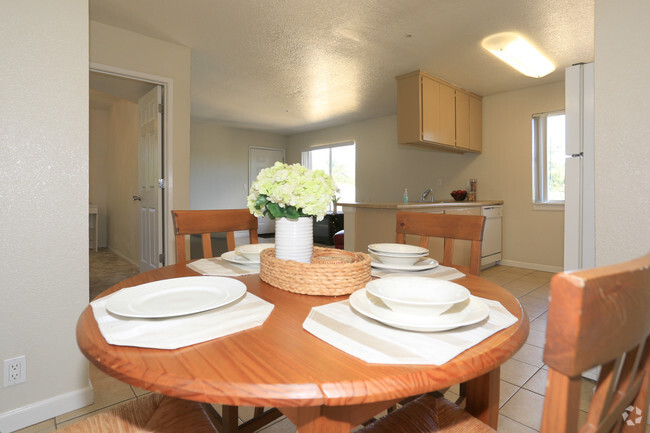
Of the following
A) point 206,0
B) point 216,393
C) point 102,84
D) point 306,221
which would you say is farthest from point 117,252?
point 216,393

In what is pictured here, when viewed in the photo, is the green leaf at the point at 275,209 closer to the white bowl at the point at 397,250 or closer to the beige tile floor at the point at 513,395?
the white bowl at the point at 397,250

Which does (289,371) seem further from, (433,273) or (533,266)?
(533,266)

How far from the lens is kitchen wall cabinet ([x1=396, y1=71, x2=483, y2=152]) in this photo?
3.94 m

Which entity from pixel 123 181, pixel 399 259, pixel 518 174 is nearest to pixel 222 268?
pixel 399 259

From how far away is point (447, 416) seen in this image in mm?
847

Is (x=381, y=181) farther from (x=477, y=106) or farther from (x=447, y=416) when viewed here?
(x=447, y=416)

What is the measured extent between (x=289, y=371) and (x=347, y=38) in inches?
127

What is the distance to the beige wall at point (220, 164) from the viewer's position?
730 centimetres

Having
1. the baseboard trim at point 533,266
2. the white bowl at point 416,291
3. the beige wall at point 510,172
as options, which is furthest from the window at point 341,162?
the white bowl at point 416,291

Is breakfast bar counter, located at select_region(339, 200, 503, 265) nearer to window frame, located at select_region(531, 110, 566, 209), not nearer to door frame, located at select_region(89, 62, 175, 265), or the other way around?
window frame, located at select_region(531, 110, 566, 209)

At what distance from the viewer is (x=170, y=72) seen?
3275mm

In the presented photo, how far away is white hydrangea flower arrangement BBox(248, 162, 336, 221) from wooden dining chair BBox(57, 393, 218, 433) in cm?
54

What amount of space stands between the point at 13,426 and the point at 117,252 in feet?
15.9

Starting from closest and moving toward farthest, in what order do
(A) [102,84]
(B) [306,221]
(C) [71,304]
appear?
(B) [306,221], (C) [71,304], (A) [102,84]
